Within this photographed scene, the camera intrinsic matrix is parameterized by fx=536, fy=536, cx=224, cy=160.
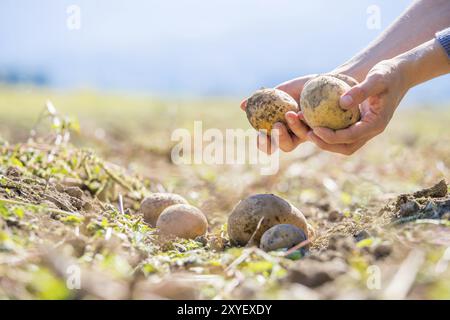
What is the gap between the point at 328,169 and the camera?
714 centimetres

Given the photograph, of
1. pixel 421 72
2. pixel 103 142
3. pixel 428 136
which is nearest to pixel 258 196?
pixel 421 72

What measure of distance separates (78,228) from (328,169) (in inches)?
194

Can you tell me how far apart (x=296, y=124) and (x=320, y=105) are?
11.5 inches

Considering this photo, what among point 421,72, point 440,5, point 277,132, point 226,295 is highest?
point 440,5

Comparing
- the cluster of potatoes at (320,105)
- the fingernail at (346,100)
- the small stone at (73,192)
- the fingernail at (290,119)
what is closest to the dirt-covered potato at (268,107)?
the cluster of potatoes at (320,105)

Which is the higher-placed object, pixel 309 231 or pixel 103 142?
pixel 103 142

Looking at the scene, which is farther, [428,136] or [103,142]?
[428,136]

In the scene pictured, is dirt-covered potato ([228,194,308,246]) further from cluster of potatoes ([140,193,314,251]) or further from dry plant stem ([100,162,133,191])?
dry plant stem ([100,162,133,191])

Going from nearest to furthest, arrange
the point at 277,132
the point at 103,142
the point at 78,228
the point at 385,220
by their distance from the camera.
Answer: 1. the point at 78,228
2. the point at 385,220
3. the point at 277,132
4. the point at 103,142

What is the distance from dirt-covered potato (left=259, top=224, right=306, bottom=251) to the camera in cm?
281

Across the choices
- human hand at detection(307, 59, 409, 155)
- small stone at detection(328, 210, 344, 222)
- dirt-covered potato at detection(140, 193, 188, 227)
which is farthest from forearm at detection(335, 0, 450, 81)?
dirt-covered potato at detection(140, 193, 188, 227)

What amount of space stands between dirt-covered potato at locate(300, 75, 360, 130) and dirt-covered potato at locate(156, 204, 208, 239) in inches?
37.1

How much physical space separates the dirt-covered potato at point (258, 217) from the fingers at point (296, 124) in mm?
541
